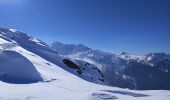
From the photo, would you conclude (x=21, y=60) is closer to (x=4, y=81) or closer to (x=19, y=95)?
(x=4, y=81)

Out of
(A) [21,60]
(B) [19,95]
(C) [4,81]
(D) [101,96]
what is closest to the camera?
(B) [19,95]

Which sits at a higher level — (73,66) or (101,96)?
(73,66)

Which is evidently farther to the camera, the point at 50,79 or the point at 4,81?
the point at 50,79

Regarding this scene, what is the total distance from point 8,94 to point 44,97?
290 centimetres

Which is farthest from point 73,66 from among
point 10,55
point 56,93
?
point 56,93

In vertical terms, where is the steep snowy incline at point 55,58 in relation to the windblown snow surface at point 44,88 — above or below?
above

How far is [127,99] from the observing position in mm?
21156

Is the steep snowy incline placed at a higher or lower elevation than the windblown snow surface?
higher

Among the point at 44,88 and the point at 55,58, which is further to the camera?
the point at 55,58

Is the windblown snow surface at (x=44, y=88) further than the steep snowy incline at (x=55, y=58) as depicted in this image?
No

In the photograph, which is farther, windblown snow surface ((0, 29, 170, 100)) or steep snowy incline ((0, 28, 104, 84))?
steep snowy incline ((0, 28, 104, 84))

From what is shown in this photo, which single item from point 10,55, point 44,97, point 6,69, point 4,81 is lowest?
point 44,97

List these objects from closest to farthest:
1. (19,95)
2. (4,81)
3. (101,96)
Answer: (19,95), (101,96), (4,81)

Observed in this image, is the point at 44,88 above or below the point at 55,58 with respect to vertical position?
below
